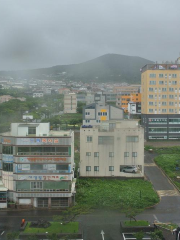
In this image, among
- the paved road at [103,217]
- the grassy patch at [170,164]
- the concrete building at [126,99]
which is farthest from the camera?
the concrete building at [126,99]

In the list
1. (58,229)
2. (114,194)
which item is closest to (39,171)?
(58,229)

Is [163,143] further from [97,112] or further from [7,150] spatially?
[7,150]

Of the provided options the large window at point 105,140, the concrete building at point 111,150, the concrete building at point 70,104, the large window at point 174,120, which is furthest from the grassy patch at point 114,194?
the concrete building at point 70,104

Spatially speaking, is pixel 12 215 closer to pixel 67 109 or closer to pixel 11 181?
pixel 11 181

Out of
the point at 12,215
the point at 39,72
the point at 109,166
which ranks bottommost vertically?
the point at 12,215

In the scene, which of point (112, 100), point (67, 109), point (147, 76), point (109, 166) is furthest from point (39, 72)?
point (109, 166)

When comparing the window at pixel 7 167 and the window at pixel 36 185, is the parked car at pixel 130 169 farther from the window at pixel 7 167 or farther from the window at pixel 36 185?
the window at pixel 7 167
